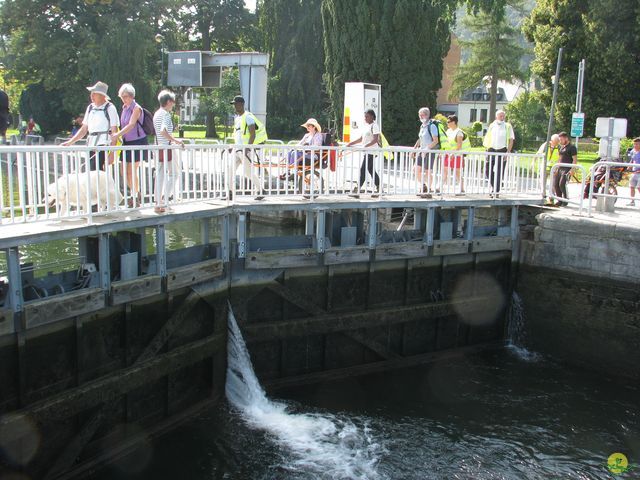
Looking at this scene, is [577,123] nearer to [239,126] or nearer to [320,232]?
[320,232]

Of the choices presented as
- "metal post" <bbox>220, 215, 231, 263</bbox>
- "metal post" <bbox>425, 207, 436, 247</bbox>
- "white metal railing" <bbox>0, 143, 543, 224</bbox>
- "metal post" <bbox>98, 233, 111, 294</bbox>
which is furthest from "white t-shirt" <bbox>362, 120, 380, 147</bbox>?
"metal post" <bbox>98, 233, 111, 294</bbox>

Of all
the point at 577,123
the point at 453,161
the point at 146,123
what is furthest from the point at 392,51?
the point at 146,123

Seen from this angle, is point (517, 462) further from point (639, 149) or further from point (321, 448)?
point (639, 149)

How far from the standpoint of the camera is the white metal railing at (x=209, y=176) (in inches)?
303

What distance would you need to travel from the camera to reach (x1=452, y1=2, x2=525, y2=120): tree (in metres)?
52.0

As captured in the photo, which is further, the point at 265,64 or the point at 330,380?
the point at 265,64

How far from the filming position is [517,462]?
8609mm

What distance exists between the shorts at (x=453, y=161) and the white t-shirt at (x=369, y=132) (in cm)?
134

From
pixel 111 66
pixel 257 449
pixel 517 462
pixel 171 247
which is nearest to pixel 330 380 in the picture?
pixel 257 449

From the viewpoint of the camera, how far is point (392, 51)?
107 ft

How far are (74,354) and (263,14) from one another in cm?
3923

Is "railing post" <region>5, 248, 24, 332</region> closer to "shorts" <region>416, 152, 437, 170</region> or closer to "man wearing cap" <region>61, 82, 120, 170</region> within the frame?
"man wearing cap" <region>61, 82, 120, 170</region>

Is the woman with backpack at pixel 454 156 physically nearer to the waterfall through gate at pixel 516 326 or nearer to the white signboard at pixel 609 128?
the waterfall through gate at pixel 516 326

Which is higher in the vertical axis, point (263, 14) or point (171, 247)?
point (263, 14)
